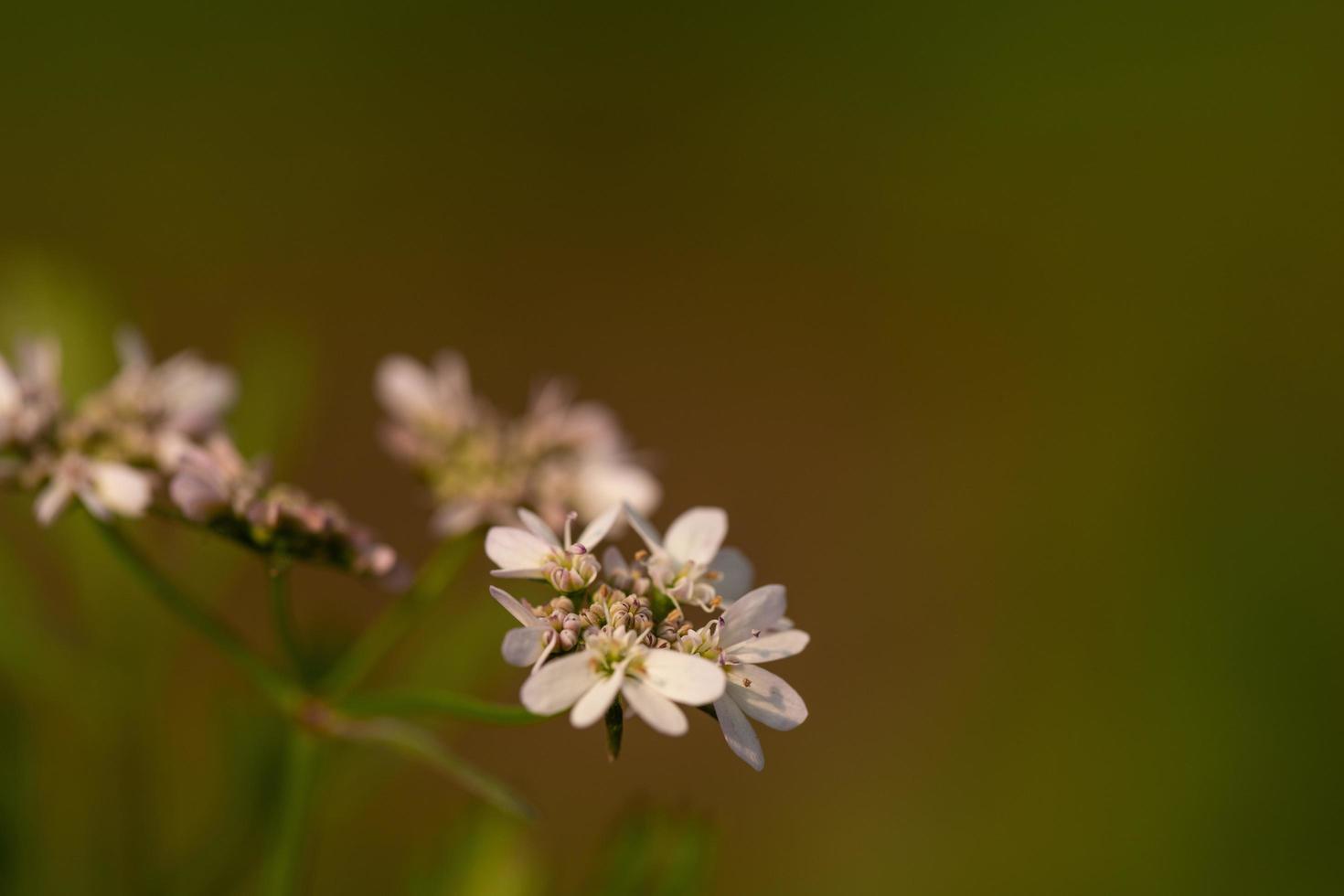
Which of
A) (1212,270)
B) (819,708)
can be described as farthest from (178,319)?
(1212,270)

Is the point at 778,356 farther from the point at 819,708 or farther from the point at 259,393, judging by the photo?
the point at 259,393

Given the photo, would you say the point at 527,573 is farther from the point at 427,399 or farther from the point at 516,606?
the point at 427,399

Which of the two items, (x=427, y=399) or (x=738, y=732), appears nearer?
(x=738, y=732)

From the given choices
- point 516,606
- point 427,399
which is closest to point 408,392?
point 427,399

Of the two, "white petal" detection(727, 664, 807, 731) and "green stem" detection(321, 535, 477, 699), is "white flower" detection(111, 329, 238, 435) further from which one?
"white petal" detection(727, 664, 807, 731)

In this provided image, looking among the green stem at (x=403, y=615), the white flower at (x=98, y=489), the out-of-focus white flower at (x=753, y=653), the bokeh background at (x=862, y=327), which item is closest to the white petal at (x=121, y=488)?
the white flower at (x=98, y=489)

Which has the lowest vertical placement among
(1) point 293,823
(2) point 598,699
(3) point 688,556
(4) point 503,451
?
(1) point 293,823

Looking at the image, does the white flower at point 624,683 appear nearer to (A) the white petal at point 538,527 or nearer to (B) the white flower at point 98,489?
(A) the white petal at point 538,527
